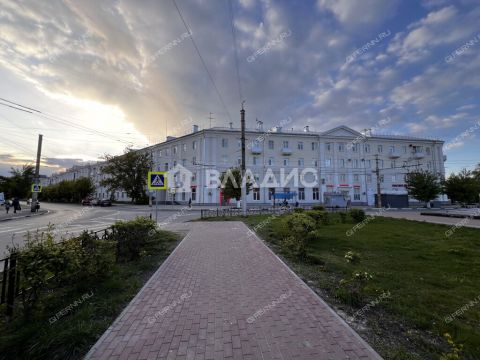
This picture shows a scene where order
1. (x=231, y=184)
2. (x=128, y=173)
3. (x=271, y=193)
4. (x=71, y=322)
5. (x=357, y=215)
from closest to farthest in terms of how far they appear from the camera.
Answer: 1. (x=71, y=322)
2. (x=357, y=215)
3. (x=231, y=184)
4. (x=271, y=193)
5. (x=128, y=173)

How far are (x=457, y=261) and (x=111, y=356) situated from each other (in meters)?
9.42

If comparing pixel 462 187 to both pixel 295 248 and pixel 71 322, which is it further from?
pixel 71 322

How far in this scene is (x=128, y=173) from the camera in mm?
49344

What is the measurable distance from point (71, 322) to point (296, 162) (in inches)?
1815

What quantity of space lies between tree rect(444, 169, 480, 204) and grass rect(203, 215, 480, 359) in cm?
4335

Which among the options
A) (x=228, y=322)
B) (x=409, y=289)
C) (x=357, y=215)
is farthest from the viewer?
(x=357, y=215)

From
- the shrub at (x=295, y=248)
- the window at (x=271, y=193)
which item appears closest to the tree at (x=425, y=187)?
the window at (x=271, y=193)

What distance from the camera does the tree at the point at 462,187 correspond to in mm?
40500

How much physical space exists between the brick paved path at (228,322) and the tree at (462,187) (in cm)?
5270

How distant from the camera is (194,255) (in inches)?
302

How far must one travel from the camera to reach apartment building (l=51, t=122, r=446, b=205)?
4375cm

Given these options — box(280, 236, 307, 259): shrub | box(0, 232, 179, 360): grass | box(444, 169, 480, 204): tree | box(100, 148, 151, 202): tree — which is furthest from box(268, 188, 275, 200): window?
box(0, 232, 179, 360): grass

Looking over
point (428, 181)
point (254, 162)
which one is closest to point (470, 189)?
point (428, 181)

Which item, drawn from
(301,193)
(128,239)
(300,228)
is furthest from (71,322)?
(301,193)
